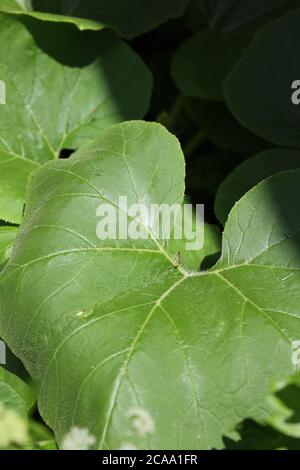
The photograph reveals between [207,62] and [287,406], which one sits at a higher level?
[287,406]

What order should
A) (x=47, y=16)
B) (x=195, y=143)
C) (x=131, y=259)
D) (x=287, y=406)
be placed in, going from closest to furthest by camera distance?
(x=287, y=406) < (x=131, y=259) < (x=47, y=16) < (x=195, y=143)

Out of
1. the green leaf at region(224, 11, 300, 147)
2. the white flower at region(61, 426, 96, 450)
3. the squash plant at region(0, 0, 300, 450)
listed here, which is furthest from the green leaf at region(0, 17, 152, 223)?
the white flower at region(61, 426, 96, 450)

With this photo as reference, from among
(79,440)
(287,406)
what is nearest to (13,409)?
(79,440)

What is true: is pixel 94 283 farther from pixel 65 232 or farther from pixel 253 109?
pixel 253 109

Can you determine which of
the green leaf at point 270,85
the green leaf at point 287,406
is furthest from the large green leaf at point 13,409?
the green leaf at point 270,85

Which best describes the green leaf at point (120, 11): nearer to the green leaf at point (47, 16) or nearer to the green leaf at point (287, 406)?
the green leaf at point (47, 16)

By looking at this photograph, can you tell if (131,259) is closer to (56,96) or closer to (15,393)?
(15,393)

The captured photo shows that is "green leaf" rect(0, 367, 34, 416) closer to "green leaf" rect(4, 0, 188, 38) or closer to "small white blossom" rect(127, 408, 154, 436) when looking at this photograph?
"small white blossom" rect(127, 408, 154, 436)

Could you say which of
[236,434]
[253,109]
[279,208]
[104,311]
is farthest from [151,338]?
[253,109]
